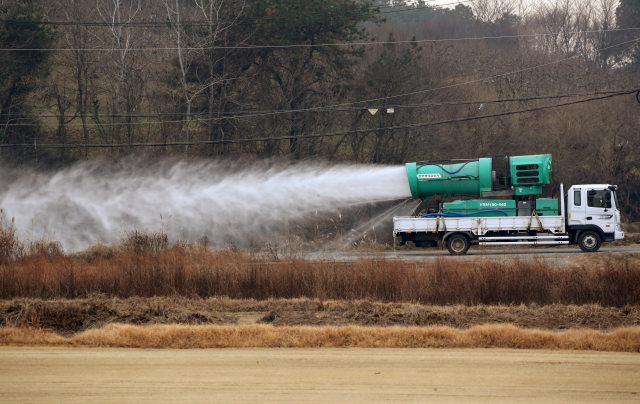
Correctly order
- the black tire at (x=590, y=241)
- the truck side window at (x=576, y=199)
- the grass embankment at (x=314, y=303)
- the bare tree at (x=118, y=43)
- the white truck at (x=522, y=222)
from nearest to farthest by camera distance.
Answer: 1. the grass embankment at (x=314, y=303)
2. the white truck at (x=522, y=222)
3. the black tire at (x=590, y=241)
4. the truck side window at (x=576, y=199)
5. the bare tree at (x=118, y=43)

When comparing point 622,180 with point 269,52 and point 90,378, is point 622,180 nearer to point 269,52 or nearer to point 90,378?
point 269,52

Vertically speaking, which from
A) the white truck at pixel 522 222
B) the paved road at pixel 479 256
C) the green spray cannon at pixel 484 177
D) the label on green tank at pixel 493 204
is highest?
the green spray cannon at pixel 484 177

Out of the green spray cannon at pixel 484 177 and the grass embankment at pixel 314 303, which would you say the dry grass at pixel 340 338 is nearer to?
the grass embankment at pixel 314 303

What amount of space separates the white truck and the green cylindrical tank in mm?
542

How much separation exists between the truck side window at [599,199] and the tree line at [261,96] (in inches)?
496

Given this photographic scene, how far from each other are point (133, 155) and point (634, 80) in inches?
1630

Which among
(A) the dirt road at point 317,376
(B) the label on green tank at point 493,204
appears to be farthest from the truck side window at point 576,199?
(A) the dirt road at point 317,376

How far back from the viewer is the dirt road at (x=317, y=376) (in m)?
7.40

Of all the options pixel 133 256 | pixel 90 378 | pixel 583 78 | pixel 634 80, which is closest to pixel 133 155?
pixel 133 256

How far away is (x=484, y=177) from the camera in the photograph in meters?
23.2

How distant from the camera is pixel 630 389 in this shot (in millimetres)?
7641

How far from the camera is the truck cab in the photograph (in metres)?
22.5

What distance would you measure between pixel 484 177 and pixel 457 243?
3.11 metres

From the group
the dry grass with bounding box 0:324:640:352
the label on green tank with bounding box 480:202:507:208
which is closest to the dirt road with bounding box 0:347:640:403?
the dry grass with bounding box 0:324:640:352
